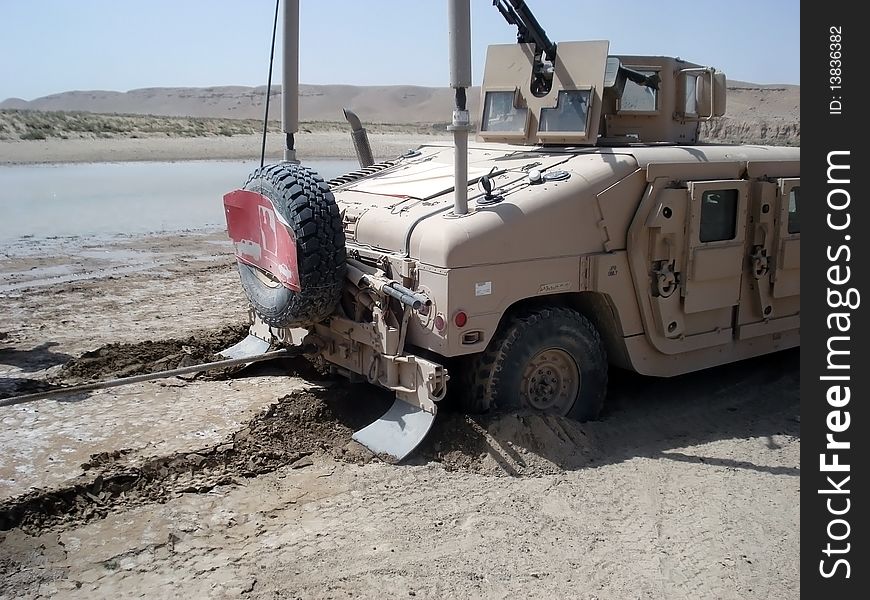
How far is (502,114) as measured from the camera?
23.8ft

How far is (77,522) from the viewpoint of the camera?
15.3ft

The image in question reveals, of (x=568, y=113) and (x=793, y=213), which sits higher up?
(x=568, y=113)

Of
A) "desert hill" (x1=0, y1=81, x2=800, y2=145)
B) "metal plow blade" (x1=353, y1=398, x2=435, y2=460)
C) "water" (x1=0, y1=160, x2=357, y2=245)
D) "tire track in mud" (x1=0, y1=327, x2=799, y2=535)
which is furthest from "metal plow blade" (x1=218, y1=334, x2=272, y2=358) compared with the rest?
"desert hill" (x1=0, y1=81, x2=800, y2=145)

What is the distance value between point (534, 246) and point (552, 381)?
994 millimetres

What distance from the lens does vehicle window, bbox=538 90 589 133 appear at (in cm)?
670

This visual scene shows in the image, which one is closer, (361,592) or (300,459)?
(361,592)

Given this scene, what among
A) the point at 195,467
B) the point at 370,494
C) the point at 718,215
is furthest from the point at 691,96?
the point at 195,467

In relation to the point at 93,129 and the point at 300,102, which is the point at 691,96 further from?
the point at 300,102

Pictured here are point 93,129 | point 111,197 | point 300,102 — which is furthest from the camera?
point 300,102

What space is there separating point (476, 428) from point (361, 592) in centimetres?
173

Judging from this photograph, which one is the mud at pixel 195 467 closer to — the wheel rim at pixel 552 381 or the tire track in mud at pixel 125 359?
the wheel rim at pixel 552 381

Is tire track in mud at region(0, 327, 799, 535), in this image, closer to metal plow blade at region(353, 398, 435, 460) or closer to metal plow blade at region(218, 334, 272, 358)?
metal plow blade at region(353, 398, 435, 460)

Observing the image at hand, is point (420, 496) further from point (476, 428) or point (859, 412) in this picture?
point (859, 412)

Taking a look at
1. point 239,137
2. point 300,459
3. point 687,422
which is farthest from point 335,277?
point 239,137
